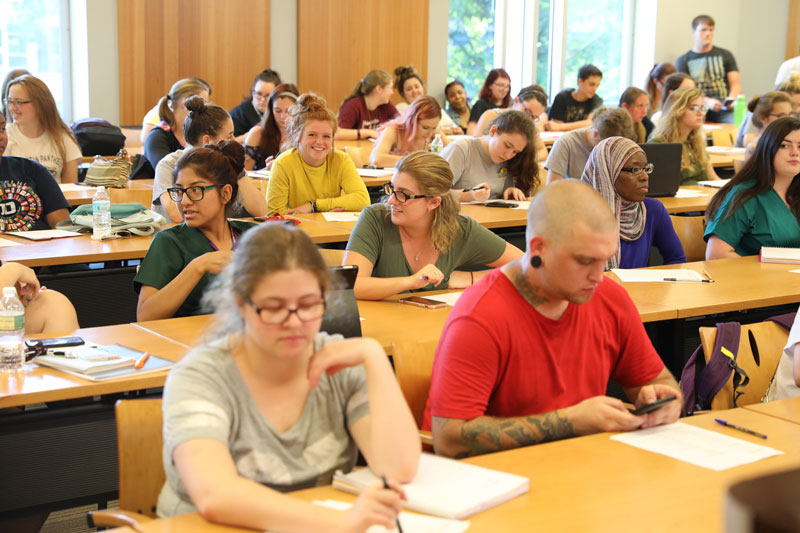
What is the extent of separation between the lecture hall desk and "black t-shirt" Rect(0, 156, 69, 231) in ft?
10.9

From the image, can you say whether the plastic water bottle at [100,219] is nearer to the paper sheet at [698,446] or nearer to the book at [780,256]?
the paper sheet at [698,446]

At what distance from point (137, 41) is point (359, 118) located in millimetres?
2260

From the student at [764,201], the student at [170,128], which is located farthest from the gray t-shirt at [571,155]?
the student at [170,128]

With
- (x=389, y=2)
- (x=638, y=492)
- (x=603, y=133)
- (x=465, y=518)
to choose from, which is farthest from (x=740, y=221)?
(x=389, y=2)

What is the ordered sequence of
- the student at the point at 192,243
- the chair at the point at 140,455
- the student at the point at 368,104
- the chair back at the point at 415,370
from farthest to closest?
the student at the point at 368,104 → the student at the point at 192,243 → the chair back at the point at 415,370 → the chair at the point at 140,455

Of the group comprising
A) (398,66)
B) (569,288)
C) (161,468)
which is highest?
(398,66)

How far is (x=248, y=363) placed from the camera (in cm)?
175

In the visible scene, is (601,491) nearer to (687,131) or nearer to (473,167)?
(473,167)

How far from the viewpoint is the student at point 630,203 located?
13.4ft

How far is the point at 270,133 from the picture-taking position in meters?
6.89

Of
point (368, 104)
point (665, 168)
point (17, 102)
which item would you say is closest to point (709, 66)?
point (368, 104)

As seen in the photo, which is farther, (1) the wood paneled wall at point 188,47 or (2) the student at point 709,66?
(2) the student at point 709,66

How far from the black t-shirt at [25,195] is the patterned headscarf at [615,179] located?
2.72 meters

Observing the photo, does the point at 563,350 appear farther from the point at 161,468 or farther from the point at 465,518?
the point at 161,468
